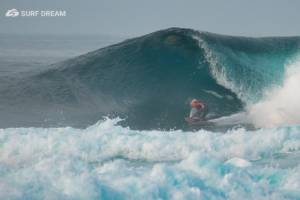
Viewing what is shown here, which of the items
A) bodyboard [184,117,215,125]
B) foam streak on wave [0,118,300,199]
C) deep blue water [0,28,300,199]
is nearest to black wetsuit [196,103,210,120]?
bodyboard [184,117,215,125]

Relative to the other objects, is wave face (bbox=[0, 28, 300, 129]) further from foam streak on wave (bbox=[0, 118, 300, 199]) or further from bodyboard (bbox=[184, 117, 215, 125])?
foam streak on wave (bbox=[0, 118, 300, 199])

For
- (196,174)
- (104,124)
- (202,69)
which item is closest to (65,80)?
(104,124)

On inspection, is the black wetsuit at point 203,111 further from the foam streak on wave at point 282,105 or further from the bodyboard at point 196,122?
the foam streak on wave at point 282,105

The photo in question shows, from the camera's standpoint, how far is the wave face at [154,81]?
685 centimetres

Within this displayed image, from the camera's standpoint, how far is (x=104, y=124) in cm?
504

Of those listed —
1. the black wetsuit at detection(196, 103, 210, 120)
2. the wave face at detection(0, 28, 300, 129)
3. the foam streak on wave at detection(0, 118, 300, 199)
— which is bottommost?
the foam streak on wave at detection(0, 118, 300, 199)

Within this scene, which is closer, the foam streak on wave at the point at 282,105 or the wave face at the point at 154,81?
the foam streak on wave at the point at 282,105

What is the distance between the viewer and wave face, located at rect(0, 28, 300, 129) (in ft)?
22.5

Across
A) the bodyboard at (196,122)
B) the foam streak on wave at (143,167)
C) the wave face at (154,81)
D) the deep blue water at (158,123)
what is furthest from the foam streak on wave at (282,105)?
the foam streak on wave at (143,167)

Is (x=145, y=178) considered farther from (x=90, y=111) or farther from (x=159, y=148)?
(x=90, y=111)

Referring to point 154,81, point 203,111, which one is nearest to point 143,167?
point 203,111

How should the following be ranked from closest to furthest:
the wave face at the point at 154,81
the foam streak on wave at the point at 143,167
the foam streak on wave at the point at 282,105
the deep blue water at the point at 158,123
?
the foam streak on wave at the point at 143,167 < the deep blue water at the point at 158,123 < the foam streak on wave at the point at 282,105 < the wave face at the point at 154,81

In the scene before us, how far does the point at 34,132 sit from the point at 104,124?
1.33 metres

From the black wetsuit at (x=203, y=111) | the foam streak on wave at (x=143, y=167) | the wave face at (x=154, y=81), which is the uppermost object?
the wave face at (x=154, y=81)
